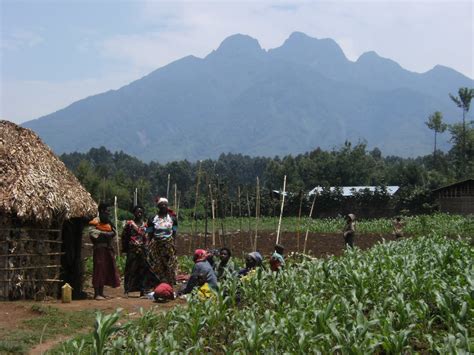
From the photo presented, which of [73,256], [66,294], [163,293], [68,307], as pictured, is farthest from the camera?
[73,256]

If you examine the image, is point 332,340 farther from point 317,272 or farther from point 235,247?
point 235,247

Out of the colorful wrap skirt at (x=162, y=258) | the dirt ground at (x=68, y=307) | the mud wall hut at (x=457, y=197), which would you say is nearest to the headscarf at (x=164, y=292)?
the dirt ground at (x=68, y=307)

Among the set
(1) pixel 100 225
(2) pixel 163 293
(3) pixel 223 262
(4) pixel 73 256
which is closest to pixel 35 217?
(1) pixel 100 225

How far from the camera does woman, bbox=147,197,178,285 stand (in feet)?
36.0

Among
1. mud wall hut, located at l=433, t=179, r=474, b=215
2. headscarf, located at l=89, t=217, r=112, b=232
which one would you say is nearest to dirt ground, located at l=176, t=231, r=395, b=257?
headscarf, located at l=89, t=217, r=112, b=232

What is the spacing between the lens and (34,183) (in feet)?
33.1

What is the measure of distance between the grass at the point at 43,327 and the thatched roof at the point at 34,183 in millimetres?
1526

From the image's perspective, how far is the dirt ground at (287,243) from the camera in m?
20.1

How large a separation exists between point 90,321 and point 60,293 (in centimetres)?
225

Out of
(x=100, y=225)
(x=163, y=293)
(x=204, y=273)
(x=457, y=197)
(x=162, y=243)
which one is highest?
(x=457, y=197)

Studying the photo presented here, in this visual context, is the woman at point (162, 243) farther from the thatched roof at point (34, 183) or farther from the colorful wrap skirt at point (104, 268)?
the thatched roof at point (34, 183)

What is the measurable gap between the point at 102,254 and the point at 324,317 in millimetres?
5558

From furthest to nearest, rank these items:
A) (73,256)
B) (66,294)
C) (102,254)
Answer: (73,256), (102,254), (66,294)

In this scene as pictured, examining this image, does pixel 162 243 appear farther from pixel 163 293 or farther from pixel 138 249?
pixel 163 293
